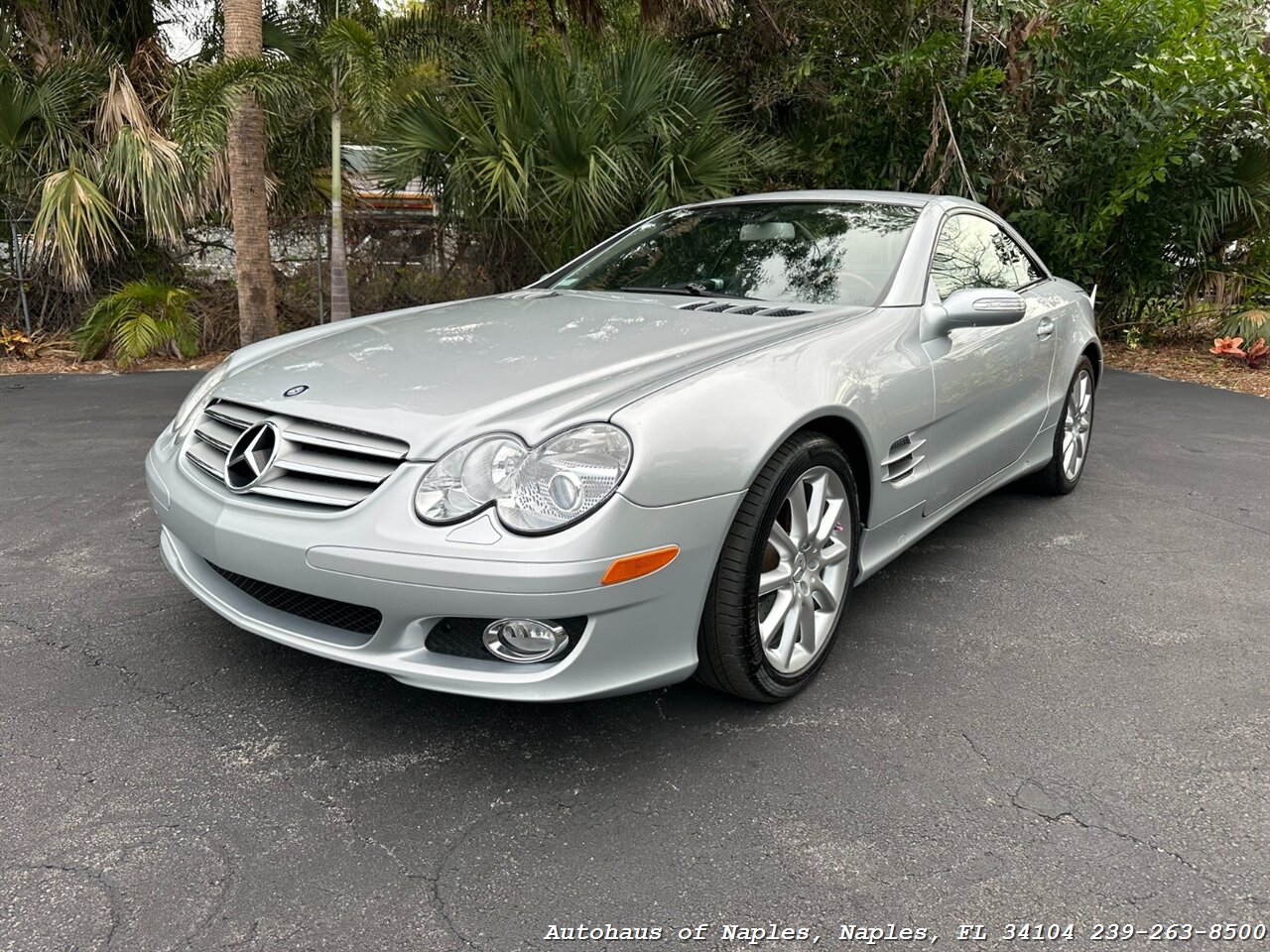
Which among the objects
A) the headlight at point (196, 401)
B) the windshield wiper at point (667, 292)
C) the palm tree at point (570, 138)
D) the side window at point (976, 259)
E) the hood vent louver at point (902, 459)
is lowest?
the hood vent louver at point (902, 459)

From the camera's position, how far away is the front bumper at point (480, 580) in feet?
6.68

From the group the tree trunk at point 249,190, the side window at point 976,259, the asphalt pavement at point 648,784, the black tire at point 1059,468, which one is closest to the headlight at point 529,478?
the asphalt pavement at point 648,784

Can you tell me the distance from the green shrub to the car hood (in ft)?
20.0

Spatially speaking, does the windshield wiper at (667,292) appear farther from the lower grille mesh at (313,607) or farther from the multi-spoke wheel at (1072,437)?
the multi-spoke wheel at (1072,437)

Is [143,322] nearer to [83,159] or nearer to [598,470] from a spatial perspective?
[83,159]

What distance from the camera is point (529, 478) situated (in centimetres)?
212

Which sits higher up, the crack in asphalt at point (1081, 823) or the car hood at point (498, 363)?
the car hood at point (498, 363)

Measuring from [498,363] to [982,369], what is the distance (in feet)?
5.91

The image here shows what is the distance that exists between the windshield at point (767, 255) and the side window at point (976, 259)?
182 mm

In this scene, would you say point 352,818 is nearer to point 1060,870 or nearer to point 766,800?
point 766,800

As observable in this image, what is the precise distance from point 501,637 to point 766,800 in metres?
0.72

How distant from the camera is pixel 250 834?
2.06 metres

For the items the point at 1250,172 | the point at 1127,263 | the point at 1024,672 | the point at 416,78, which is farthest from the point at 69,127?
the point at 1250,172

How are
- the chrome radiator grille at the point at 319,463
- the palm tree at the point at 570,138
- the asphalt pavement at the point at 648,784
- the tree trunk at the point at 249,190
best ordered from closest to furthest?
1. the asphalt pavement at the point at 648,784
2. the chrome radiator grille at the point at 319,463
3. the tree trunk at the point at 249,190
4. the palm tree at the point at 570,138
